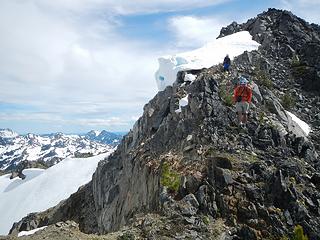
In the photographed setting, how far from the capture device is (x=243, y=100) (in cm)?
2264

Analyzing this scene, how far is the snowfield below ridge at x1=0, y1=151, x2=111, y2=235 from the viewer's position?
2488 inches

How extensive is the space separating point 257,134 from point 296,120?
25.1 ft

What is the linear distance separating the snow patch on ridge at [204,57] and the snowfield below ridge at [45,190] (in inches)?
1013

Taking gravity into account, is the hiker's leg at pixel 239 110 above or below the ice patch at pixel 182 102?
below

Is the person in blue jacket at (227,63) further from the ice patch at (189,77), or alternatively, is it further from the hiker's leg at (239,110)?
the hiker's leg at (239,110)

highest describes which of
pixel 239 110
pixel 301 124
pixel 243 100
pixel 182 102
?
pixel 182 102

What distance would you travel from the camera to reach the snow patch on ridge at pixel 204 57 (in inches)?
1563

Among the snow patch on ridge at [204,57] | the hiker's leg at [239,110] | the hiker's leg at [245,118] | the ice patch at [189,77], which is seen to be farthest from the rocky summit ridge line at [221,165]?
the snow patch on ridge at [204,57]

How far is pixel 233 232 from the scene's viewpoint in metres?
15.1

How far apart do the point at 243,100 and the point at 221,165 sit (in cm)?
589

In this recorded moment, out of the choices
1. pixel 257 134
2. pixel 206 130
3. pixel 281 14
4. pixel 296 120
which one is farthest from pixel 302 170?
pixel 281 14

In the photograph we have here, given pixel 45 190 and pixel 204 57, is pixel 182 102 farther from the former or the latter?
pixel 45 190

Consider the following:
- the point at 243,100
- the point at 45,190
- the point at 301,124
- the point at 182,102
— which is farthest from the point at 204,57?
the point at 45,190

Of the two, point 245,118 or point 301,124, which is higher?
point 245,118
